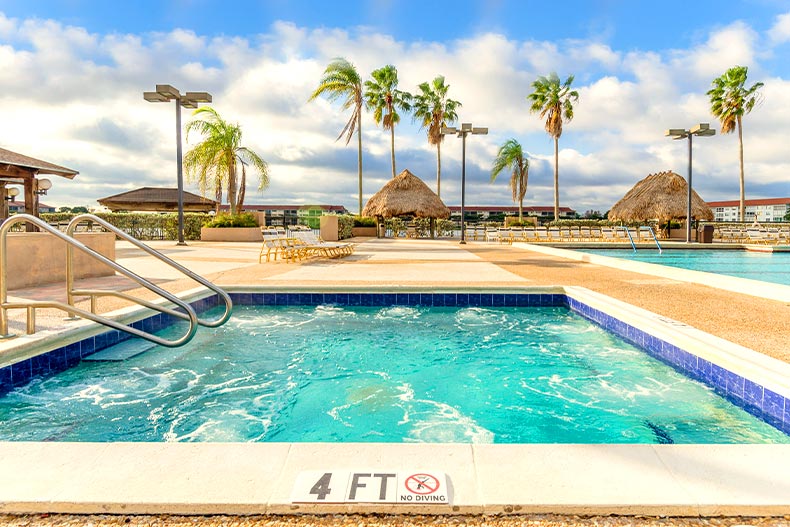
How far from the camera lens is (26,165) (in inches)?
516

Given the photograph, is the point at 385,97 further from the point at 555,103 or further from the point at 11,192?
the point at 11,192

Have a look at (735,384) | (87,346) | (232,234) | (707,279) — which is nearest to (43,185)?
(232,234)

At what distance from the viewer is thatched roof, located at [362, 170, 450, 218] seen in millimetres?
25719

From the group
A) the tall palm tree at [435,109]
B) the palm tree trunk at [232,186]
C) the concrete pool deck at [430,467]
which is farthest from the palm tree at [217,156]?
the concrete pool deck at [430,467]

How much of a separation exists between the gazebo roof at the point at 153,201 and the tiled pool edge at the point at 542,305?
21.5 meters

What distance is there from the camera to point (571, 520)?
166 cm

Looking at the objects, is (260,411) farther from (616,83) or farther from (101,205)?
(101,205)

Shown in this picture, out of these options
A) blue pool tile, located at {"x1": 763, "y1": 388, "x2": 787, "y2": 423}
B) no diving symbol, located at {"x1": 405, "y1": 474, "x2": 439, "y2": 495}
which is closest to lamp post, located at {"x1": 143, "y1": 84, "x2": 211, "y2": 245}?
no diving symbol, located at {"x1": 405, "y1": 474, "x2": 439, "y2": 495}

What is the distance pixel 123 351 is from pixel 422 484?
4.09 metres

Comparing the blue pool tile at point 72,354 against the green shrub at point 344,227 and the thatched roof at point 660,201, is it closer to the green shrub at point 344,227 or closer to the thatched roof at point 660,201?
the green shrub at point 344,227

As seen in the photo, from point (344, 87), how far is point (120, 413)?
2651 cm

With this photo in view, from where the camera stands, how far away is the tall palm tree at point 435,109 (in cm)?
3309

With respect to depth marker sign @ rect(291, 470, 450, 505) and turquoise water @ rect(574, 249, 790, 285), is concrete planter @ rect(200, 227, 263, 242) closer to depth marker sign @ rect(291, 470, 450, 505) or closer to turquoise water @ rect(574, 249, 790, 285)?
turquoise water @ rect(574, 249, 790, 285)

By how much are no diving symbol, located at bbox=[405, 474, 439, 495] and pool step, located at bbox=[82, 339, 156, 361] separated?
383cm
